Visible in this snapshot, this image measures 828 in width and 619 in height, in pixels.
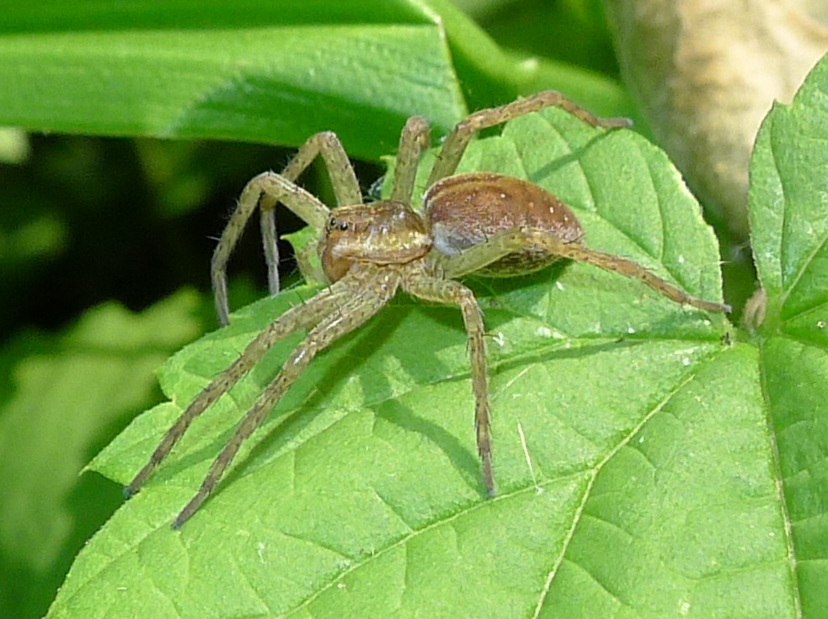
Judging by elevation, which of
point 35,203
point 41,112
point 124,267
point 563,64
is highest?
point 41,112

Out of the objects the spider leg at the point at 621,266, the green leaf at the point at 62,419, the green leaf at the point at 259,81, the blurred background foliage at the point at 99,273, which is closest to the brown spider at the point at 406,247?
the spider leg at the point at 621,266

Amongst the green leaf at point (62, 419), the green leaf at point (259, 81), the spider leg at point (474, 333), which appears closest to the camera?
the spider leg at point (474, 333)

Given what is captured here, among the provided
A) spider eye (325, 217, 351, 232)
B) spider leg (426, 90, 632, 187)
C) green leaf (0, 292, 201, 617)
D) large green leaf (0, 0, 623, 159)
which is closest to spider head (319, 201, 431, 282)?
spider eye (325, 217, 351, 232)

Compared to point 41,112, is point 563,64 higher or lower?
lower

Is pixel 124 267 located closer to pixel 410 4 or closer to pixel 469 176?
pixel 410 4

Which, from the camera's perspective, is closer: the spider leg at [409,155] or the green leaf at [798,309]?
the green leaf at [798,309]

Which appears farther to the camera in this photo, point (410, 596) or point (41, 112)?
point (41, 112)

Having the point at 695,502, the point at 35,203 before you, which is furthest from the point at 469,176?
the point at 35,203

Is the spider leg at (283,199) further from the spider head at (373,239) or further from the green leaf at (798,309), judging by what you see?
the green leaf at (798,309)
